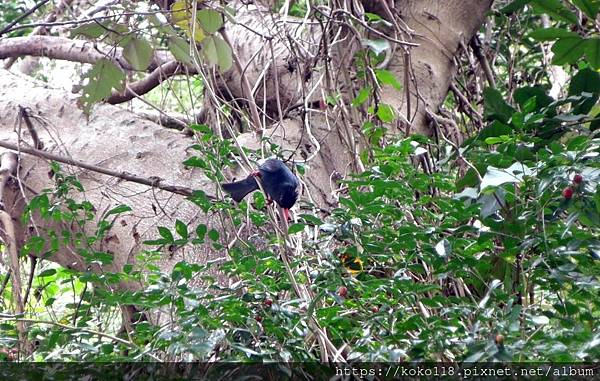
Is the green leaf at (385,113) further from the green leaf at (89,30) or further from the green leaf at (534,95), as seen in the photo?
the green leaf at (89,30)

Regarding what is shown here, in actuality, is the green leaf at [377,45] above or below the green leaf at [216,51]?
above

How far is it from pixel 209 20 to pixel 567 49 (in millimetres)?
608

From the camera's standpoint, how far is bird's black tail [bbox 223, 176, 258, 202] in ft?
3.90

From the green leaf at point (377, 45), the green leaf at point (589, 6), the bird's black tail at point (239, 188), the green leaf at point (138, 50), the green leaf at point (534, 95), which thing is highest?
the green leaf at point (377, 45)

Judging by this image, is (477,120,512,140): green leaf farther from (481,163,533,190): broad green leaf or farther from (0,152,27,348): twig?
(0,152,27,348): twig

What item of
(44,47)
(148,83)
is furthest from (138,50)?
(44,47)

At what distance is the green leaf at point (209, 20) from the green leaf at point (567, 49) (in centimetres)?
57

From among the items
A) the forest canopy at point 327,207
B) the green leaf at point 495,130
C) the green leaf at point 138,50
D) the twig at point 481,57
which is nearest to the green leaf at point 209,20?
the forest canopy at point 327,207

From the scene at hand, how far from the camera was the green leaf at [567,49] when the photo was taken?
1.33 metres

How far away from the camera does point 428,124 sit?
6.00ft

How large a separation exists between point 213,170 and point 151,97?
89.4 inches

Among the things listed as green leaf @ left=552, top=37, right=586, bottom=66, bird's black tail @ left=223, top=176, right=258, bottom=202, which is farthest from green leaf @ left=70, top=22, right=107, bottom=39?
green leaf @ left=552, top=37, right=586, bottom=66

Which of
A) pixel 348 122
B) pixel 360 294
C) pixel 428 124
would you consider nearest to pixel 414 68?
pixel 428 124

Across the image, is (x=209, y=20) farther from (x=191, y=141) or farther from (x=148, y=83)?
(x=148, y=83)
